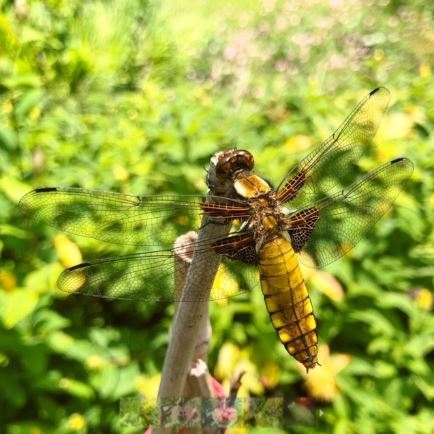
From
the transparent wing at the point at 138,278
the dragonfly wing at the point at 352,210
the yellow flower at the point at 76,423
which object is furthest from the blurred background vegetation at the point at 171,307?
the dragonfly wing at the point at 352,210

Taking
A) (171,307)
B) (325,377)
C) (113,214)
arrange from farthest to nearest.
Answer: (171,307) → (325,377) → (113,214)

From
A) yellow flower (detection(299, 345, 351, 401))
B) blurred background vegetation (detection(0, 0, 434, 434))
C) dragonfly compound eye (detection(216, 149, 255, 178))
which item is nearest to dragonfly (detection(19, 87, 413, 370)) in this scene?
dragonfly compound eye (detection(216, 149, 255, 178))

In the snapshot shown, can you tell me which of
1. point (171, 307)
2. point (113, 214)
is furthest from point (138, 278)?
point (171, 307)

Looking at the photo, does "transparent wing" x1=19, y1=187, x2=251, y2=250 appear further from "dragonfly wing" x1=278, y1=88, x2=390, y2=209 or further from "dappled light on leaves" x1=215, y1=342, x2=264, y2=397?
"dappled light on leaves" x1=215, y1=342, x2=264, y2=397

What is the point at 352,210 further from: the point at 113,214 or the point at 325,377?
the point at 325,377

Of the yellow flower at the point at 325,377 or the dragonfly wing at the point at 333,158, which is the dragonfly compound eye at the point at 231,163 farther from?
the yellow flower at the point at 325,377
